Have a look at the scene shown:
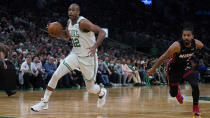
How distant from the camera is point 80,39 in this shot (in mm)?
7688

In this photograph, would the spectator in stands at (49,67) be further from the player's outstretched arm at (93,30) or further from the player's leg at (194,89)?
the player's leg at (194,89)

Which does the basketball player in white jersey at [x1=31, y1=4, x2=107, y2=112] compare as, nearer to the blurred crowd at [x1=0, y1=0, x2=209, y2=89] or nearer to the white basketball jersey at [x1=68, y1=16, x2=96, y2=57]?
the white basketball jersey at [x1=68, y1=16, x2=96, y2=57]

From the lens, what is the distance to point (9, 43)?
17828 millimetres

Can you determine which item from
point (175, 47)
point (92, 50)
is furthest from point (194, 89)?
point (92, 50)

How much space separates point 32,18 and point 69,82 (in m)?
7.75

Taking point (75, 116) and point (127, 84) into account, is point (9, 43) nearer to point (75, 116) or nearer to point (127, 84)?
point (127, 84)

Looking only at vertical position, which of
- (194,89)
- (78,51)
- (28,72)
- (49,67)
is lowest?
(194,89)

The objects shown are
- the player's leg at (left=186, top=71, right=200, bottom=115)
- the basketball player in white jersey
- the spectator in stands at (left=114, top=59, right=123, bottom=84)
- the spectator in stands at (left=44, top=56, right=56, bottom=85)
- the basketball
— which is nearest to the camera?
the player's leg at (left=186, top=71, right=200, bottom=115)

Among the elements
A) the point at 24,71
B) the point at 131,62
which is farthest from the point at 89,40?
the point at 131,62

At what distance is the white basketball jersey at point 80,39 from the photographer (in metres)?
7.67

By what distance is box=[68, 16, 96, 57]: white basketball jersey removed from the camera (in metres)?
A: 7.67

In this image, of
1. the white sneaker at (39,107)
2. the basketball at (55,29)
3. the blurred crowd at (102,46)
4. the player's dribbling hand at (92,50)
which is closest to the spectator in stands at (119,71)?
the blurred crowd at (102,46)

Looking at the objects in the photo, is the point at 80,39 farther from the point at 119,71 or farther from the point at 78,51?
the point at 119,71

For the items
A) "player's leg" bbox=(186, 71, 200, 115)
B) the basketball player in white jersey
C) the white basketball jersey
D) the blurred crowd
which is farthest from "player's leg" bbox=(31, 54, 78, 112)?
the blurred crowd
